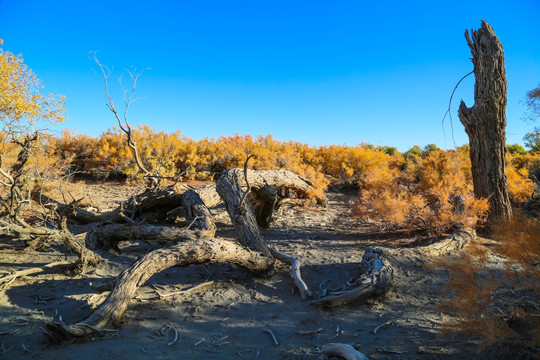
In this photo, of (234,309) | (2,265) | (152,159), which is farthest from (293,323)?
(152,159)

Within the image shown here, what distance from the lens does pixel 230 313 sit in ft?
12.4

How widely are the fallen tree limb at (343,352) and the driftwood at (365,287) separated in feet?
3.15

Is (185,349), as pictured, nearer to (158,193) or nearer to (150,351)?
(150,351)

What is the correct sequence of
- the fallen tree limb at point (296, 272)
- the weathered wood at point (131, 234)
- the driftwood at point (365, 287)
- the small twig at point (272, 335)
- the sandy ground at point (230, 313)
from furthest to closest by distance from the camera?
the weathered wood at point (131, 234) → the fallen tree limb at point (296, 272) → the driftwood at point (365, 287) → the small twig at point (272, 335) → the sandy ground at point (230, 313)

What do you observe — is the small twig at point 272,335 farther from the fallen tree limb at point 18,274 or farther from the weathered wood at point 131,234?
the fallen tree limb at point 18,274

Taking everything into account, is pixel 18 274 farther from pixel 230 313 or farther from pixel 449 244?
pixel 449 244

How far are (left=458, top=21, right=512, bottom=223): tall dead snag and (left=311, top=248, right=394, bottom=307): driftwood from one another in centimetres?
373

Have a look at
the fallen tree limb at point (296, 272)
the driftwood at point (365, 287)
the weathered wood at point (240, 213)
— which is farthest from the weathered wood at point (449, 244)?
the weathered wood at point (240, 213)

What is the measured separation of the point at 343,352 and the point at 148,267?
2292 millimetres

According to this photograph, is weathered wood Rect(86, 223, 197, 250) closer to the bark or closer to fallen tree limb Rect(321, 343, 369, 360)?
the bark

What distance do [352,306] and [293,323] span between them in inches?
30.3

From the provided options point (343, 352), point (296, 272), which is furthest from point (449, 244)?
point (343, 352)

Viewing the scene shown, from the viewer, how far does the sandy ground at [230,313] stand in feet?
9.62

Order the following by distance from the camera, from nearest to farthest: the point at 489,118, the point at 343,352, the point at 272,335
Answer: the point at 343,352 < the point at 272,335 < the point at 489,118
